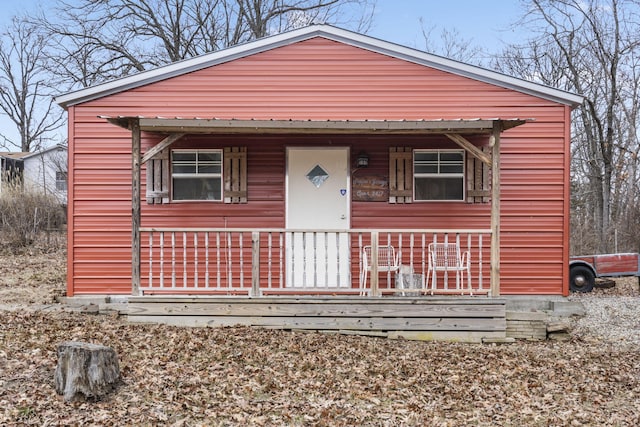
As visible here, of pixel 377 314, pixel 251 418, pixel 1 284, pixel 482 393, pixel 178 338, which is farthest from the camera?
pixel 1 284

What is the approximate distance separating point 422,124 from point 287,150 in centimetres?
217

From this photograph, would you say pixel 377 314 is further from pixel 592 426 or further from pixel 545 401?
pixel 592 426

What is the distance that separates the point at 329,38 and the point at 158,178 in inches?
128

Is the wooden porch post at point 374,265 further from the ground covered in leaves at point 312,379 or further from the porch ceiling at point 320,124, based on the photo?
the porch ceiling at point 320,124

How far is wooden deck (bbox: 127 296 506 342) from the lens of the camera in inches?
271

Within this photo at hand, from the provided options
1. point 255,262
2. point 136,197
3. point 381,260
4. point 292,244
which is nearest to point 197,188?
point 136,197

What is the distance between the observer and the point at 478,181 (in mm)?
8125

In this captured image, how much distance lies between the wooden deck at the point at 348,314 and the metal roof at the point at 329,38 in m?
3.17

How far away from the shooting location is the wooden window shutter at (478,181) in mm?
8109

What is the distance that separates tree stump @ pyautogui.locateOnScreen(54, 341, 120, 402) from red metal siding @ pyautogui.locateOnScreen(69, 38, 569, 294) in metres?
3.64

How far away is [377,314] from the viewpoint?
272 inches

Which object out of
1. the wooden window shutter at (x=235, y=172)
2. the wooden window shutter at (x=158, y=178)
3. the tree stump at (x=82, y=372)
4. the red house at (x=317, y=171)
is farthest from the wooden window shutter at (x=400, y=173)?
the tree stump at (x=82, y=372)

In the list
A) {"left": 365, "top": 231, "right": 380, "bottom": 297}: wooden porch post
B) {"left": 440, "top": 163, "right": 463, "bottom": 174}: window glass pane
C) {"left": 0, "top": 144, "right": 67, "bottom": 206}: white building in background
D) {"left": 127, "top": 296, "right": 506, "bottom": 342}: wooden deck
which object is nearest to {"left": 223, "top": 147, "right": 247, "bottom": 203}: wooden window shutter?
{"left": 127, "top": 296, "right": 506, "bottom": 342}: wooden deck

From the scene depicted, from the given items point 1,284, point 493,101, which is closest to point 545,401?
point 493,101
